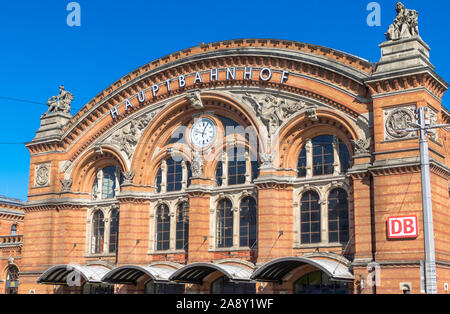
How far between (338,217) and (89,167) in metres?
19.5

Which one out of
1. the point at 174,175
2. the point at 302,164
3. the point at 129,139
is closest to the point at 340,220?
the point at 302,164

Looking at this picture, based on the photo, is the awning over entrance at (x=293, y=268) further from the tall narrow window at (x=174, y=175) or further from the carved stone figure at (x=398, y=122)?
the tall narrow window at (x=174, y=175)

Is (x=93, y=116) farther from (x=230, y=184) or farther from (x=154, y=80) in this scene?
(x=230, y=184)

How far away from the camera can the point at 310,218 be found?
34.2 meters

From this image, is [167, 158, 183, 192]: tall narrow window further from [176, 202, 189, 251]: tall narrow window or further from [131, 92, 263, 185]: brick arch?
[176, 202, 189, 251]: tall narrow window

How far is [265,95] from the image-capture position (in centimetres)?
3644

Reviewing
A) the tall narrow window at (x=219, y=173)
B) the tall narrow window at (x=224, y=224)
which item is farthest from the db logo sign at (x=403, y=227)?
the tall narrow window at (x=219, y=173)

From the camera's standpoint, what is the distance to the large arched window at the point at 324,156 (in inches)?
1336

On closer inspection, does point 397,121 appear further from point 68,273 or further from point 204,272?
point 68,273

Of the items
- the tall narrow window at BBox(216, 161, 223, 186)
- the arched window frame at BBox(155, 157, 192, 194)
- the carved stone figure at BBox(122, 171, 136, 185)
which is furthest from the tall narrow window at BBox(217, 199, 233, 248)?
the carved stone figure at BBox(122, 171, 136, 185)

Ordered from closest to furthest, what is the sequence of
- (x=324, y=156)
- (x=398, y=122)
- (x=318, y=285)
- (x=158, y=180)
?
(x=398, y=122), (x=318, y=285), (x=324, y=156), (x=158, y=180)

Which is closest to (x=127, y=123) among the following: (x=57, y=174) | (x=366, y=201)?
(x=57, y=174)

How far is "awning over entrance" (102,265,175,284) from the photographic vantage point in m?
36.0
